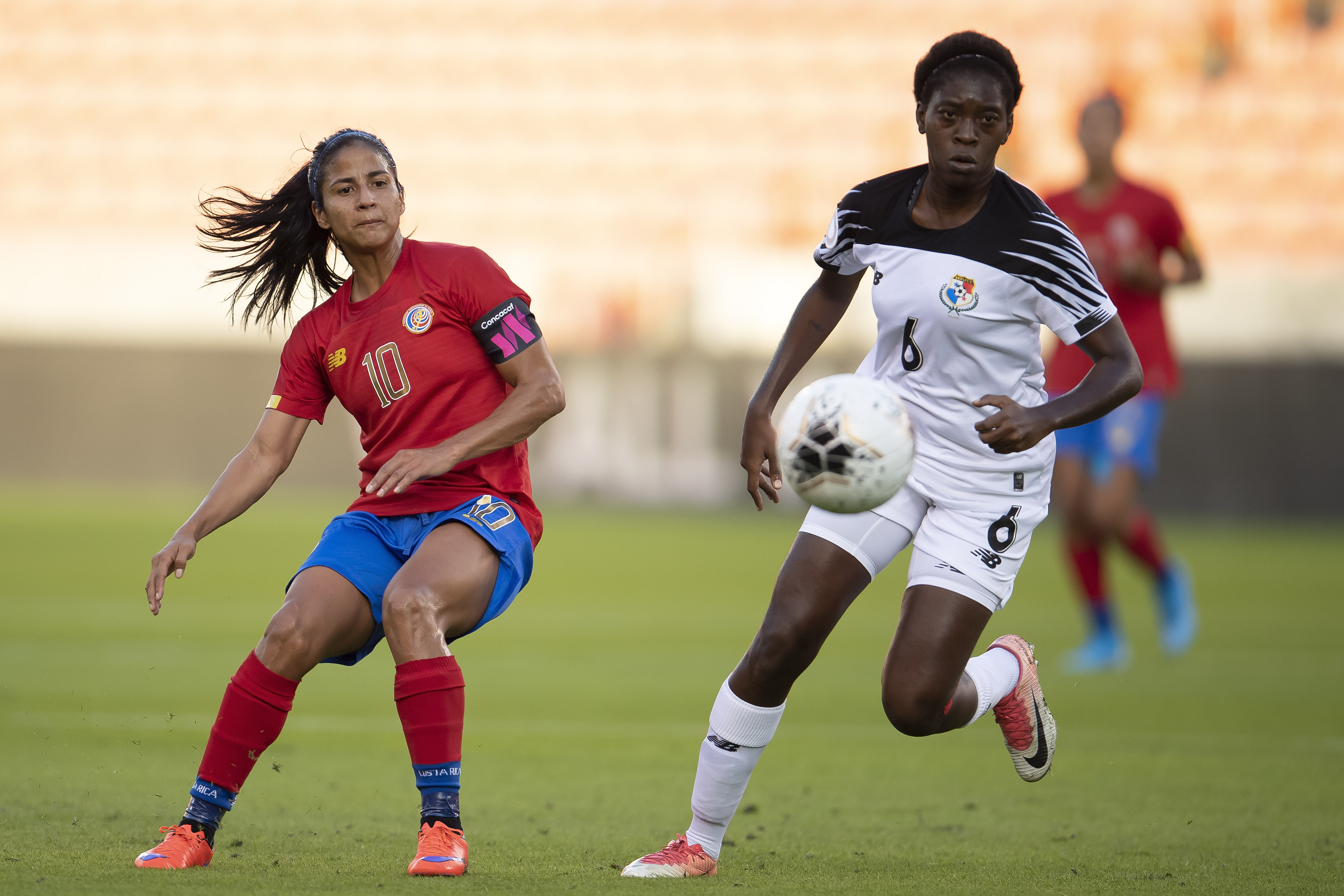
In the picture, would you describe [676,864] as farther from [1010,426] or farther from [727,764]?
[1010,426]

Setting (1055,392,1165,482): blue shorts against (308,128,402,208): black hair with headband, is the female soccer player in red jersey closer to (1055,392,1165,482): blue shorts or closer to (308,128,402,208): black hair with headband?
(308,128,402,208): black hair with headband

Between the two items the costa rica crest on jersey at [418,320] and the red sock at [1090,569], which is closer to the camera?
the costa rica crest on jersey at [418,320]

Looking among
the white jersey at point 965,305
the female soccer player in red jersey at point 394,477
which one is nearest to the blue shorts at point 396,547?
the female soccer player in red jersey at point 394,477

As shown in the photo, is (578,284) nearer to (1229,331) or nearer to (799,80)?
(799,80)

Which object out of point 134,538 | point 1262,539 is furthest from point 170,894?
point 1262,539

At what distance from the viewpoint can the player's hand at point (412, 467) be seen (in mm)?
3799

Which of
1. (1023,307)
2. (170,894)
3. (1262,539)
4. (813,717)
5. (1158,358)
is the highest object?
(1023,307)

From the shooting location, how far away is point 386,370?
13.6 ft

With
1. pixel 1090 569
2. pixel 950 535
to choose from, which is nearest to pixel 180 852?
pixel 950 535

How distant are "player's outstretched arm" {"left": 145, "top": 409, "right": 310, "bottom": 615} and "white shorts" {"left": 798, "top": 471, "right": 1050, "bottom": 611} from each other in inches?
55.1

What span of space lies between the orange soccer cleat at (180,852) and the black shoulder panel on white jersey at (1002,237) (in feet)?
7.09

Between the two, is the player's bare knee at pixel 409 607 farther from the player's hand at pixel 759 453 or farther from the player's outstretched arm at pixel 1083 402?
the player's outstretched arm at pixel 1083 402

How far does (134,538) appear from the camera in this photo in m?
15.0

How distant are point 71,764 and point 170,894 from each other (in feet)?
7.37
